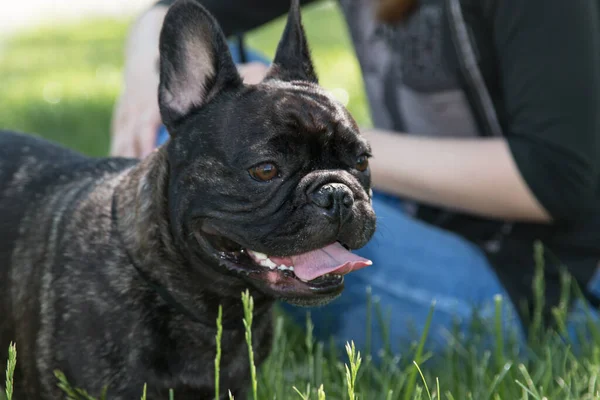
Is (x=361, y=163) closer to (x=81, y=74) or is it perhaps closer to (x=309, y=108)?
(x=309, y=108)

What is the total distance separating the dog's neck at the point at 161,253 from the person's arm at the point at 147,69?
0.87 metres

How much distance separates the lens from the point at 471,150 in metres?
3.82

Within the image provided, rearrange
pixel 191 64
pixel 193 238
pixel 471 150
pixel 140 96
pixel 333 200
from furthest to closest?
pixel 140 96 < pixel 471 150 < pixel 191 64 < pixel 193 238 < pixel 333 200

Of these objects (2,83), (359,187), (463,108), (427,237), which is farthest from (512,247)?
(2,83)

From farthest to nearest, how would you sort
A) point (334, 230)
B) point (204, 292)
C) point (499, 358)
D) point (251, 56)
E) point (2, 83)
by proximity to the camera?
point (2, 83), point (251, 56), point (499, 358), point (204, 292), point (334, 230)

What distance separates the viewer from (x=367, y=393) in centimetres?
329

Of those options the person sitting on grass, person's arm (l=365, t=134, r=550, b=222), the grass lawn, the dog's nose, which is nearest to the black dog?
the dog's nose

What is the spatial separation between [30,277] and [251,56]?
1.97 meters

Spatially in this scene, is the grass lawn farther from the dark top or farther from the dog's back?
the dog's back

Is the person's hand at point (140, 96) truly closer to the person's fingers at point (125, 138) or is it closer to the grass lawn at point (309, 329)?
the person's fingers at point (125, 138)

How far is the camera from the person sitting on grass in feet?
11.7

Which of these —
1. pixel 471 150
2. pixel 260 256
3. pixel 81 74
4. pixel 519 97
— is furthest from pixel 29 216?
pixel 81 74

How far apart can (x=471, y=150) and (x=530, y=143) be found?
0.26 meters

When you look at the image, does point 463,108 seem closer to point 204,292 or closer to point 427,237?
point 427,237
